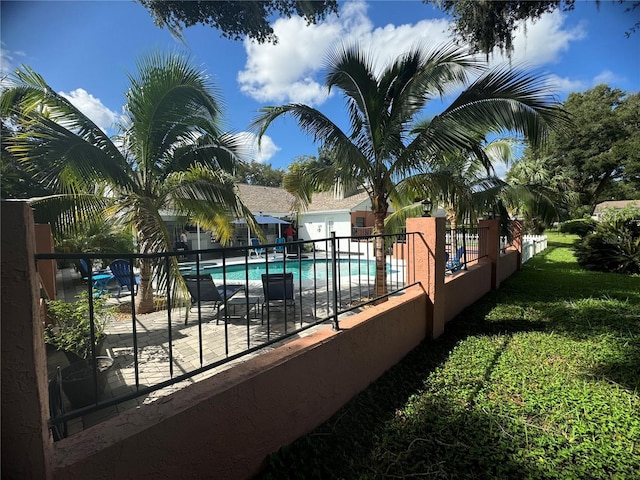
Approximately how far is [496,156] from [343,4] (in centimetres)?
762

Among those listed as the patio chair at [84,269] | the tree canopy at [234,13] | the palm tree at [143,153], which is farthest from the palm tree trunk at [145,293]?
the tree canopy at [234,13]

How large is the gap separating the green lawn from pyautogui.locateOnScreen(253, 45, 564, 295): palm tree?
8.42ft

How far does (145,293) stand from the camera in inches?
286

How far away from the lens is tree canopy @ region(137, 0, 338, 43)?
588 cm

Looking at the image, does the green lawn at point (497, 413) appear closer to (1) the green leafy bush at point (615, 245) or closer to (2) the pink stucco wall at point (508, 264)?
(2) the pink stucco wall at point (508, 264)

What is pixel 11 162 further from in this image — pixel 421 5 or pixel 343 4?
pixel 421 5

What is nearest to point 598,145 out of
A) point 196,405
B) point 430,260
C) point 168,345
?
point 430,260

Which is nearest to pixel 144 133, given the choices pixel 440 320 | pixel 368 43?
pixel 368 43

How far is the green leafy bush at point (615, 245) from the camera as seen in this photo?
33.1 feet

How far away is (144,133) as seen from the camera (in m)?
6.18

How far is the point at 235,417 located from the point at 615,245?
1377 cm

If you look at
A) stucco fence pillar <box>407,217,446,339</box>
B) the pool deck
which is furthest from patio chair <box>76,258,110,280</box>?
stucco fence pillar <box>407,217,446,339</box>

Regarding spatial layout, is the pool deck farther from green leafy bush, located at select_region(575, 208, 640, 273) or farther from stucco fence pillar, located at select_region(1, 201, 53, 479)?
green leafy bush, located at select_region(575, 208, 640, 273)

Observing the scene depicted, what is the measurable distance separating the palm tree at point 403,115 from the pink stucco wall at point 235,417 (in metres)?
3.35
